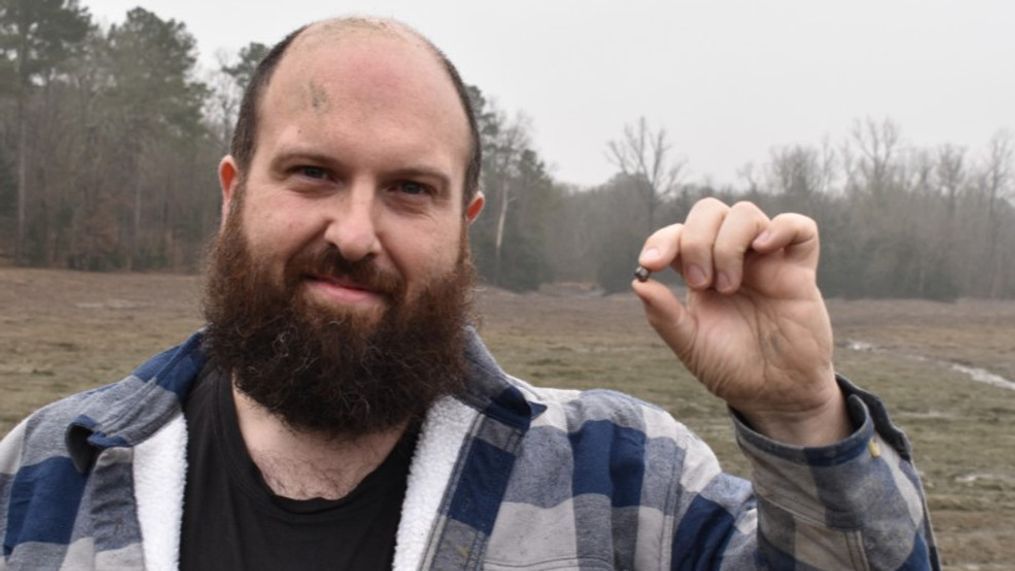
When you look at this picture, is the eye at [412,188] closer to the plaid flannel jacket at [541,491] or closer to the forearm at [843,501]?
the plaid flannel jacket at [541,491]

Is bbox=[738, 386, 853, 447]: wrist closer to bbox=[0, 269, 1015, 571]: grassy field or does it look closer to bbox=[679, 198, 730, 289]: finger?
bbox=[679, 198, 730, 289]: finger

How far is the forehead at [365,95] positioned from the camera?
2.06 meters

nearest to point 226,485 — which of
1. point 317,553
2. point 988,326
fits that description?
point 317,553

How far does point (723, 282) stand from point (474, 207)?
892mm

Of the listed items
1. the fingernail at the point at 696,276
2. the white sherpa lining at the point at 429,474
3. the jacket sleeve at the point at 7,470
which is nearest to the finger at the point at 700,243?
the fingernail at the point at 696,276

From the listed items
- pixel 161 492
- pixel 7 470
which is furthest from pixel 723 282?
pixel 7 470

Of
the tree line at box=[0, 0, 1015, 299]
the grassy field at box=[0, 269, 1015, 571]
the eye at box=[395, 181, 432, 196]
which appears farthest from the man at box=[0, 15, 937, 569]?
the tree line at box=[0, 0, 1015, 299]

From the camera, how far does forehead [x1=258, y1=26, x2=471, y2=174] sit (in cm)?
206

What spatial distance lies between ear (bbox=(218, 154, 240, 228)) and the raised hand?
42.9 inches

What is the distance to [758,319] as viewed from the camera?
5.85 feet

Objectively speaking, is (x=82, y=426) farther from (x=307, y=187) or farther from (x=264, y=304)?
(x=307, y=187)

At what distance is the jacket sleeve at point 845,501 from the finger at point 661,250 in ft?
1.14

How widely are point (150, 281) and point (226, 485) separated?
36244mm

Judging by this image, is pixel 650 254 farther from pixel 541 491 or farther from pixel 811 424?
pixel 541 491
